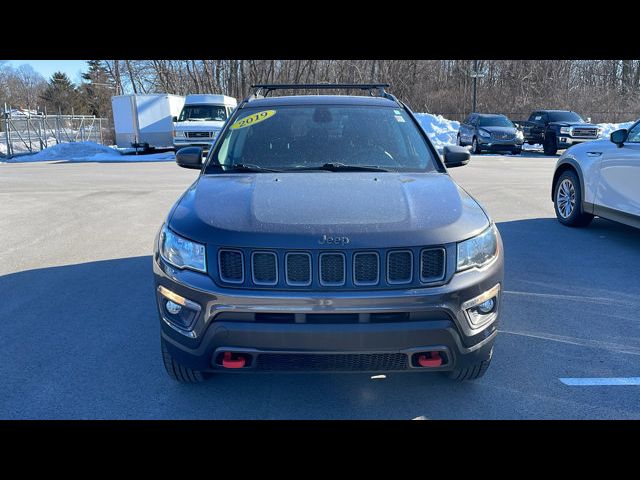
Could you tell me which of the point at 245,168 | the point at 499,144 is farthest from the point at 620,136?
the point at 499,144

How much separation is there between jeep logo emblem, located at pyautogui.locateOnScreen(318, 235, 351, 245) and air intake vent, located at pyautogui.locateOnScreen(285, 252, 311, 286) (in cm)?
10

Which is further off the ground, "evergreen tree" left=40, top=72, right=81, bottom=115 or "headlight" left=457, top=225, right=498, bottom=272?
"evergreen tree" left=40, top=72, right=81, bottom=115

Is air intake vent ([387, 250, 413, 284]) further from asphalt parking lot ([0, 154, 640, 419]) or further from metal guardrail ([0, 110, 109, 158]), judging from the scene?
metal guardrail ([0, 110, 109, 158])

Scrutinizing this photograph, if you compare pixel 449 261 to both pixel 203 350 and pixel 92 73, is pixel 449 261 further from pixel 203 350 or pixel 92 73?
pixel 92 73

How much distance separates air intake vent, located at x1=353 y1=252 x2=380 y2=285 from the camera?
8.28 feet

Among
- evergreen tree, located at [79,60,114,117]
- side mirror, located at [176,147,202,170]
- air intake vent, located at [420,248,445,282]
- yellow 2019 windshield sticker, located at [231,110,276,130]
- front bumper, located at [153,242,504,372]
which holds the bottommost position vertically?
front bumper, located at [153,242,504,372]

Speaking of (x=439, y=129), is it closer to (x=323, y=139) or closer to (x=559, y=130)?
(x=559, y=130)

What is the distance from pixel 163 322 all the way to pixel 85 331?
Answer: 5.22ft

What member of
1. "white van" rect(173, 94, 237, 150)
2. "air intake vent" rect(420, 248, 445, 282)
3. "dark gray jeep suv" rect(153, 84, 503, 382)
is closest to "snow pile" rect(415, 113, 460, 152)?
"white van" rect(173, 94, 237, 150)

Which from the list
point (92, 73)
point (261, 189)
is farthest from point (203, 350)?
point (92, 73)

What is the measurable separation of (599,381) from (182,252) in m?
2.66

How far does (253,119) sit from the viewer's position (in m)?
4.21

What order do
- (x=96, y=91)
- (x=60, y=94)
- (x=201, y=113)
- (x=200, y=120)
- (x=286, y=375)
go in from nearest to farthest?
(x=286, y=375) → (x=200, y=120) → (x=201, y=113) → (x=96, y=91) → (x=60, y=94)

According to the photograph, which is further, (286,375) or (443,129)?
(443,129)
